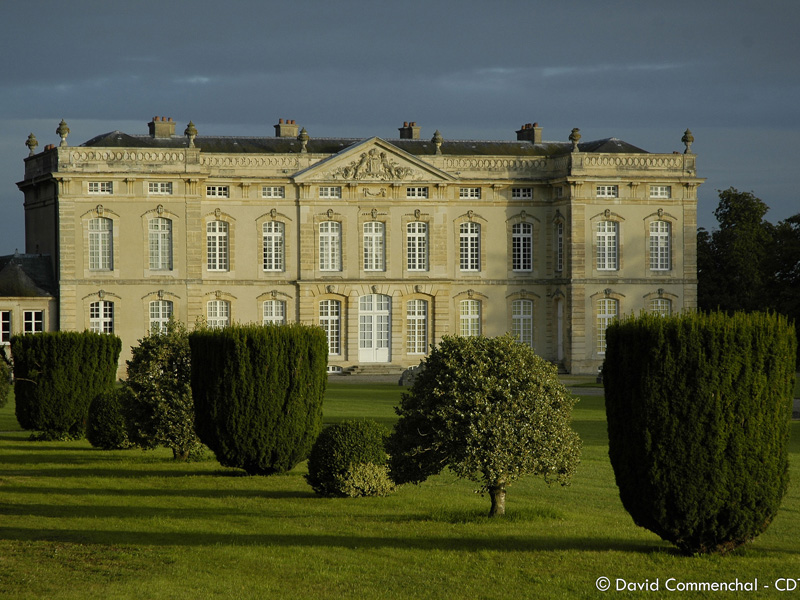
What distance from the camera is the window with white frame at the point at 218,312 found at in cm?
4070

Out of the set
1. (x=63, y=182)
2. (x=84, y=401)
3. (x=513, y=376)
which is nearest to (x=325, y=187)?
(x=63, y=182)

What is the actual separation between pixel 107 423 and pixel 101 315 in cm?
1915

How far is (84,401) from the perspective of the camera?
74.5 ft

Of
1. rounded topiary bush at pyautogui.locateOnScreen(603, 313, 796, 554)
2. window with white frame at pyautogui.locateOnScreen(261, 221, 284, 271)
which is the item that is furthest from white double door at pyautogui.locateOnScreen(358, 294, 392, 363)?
rounded topiary bush at pyautogui.locateOnScreen(603, 313, 796, 554)

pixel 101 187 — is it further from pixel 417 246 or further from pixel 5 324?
pixel 417 246

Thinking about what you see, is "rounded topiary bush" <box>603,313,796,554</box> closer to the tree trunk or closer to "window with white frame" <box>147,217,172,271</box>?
the tree trunk

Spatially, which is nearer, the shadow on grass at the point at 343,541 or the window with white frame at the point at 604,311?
the shadow on grass at the point at 343,541

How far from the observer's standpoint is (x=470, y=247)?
42.4 m

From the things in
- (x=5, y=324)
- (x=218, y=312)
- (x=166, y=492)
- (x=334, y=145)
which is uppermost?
(x=334, y=145)

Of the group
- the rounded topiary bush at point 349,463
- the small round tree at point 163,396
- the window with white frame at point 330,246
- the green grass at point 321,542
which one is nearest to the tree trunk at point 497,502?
the green grass at point 321,542

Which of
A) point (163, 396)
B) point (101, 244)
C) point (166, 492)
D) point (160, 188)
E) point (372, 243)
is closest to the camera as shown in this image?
point (166, 492)

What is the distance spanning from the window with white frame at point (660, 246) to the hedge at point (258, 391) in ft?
90.2

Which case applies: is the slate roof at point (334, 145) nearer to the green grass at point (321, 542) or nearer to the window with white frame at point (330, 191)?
the window with white frame at point (330, 191)

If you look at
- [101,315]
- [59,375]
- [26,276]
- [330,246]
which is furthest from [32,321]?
[59,375]
